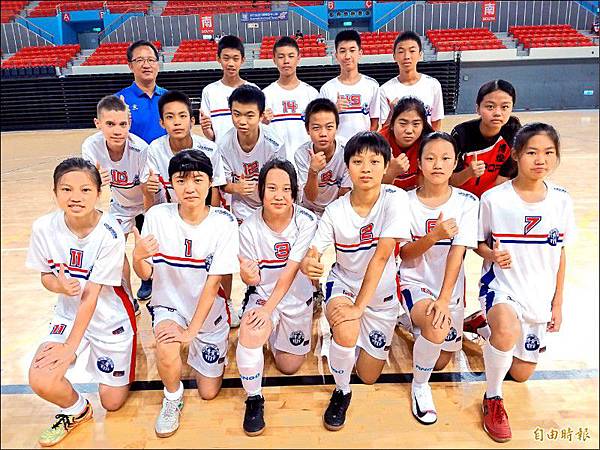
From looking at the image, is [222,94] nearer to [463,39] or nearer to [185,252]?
[185,252]

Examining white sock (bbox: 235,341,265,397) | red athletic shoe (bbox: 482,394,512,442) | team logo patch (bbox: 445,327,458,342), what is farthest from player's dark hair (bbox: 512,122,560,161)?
white sock (bbox: 235,341,265,397)

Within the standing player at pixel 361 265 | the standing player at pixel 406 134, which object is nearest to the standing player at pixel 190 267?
the standing player at pixel 361 265

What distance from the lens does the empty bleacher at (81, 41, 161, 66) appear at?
13.3 metres

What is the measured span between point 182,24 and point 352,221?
Answer: 549 inches

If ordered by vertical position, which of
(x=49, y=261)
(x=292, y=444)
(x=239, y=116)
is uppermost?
(x=239, y=116)

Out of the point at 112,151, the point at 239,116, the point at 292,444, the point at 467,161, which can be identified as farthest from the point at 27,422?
the point at 467,161

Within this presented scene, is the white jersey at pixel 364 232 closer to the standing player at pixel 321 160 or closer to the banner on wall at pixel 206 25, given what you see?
the standing player at pixel 321 160

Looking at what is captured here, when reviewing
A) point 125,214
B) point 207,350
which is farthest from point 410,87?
point 207,350

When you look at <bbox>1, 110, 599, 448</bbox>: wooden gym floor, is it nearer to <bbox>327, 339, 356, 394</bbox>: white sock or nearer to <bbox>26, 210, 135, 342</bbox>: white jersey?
<bbox>327, 339, 356, 394</bbox>: white sock

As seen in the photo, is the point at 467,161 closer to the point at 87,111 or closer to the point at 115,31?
the point at 87,111

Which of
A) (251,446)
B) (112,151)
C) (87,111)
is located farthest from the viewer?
(87,111)

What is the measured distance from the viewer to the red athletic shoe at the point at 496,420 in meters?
2.14

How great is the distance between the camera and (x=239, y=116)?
299 centimetres

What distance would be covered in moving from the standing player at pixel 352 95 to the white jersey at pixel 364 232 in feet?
4.50
